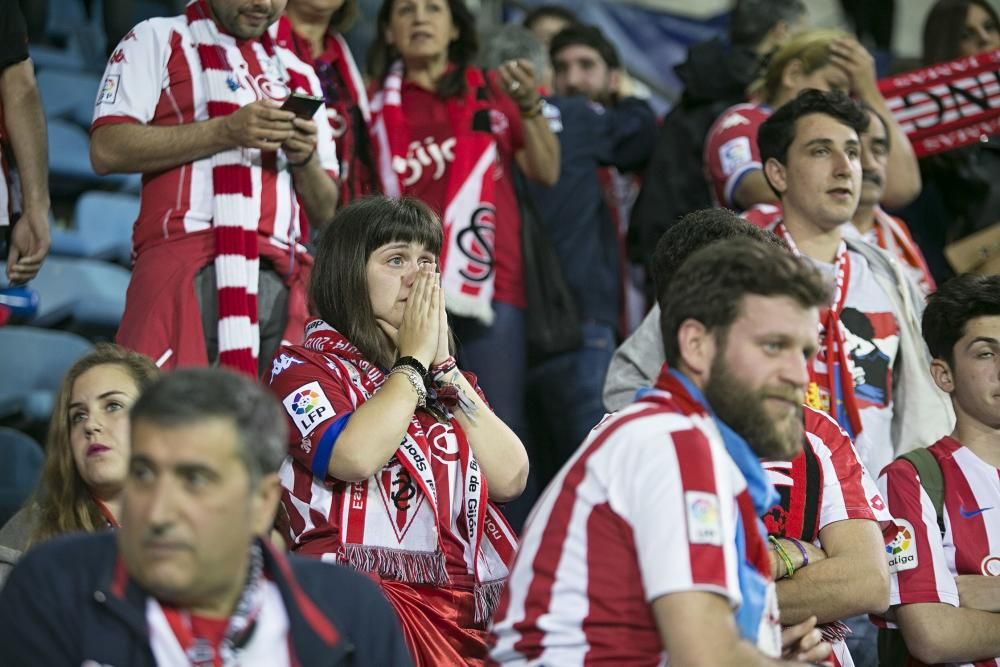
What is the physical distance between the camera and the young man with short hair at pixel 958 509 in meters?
3.69

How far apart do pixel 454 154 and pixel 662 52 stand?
3.67 m

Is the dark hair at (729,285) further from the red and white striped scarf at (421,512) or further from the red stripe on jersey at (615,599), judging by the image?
the red and white striped scarf at (421,512)

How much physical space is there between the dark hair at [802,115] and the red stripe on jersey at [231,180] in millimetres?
1584

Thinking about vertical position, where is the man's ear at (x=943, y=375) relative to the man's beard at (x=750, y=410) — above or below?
above

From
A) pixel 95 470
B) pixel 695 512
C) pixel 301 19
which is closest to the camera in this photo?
pixel 695 512

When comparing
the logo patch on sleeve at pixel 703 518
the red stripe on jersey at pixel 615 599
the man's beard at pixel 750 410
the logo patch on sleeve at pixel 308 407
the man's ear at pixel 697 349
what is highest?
the logo patch on sleeve at pixel 308 407

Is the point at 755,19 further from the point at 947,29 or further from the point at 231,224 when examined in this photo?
the point at 231,224

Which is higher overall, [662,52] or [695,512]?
[662,52]

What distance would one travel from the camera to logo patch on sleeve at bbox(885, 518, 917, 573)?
12.3 ft

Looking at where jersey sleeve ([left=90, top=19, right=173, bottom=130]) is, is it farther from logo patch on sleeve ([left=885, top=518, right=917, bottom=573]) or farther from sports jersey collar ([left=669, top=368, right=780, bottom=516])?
logo patch on sleeve ([left=885, top=518, right=917, bottom=573])

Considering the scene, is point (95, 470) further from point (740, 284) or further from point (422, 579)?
point (740, 284)

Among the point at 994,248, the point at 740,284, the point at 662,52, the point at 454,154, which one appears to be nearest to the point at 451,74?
the point at 454,154

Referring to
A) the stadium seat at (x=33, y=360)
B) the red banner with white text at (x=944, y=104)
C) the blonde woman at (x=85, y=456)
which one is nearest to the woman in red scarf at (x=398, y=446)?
the blonde woman at (x=85, y=456)

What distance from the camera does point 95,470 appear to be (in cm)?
341
